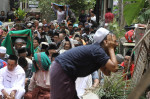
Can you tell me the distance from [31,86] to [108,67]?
10.0 feet

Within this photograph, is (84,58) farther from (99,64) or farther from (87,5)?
(87,5)

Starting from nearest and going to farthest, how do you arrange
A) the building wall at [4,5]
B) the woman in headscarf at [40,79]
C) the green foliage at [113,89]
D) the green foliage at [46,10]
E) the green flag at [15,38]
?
the green foliage at [113,89] < the woman in headscarf at [40,79] < the green flag at [15,38] < the green foliage at [46,10] < the building wall at [4,5]

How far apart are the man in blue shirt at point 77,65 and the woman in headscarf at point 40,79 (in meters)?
2.38

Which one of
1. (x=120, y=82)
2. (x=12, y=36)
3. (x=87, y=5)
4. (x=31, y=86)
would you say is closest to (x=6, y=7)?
(x=87, y=5)

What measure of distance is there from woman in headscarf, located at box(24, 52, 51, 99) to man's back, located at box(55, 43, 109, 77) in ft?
8.27

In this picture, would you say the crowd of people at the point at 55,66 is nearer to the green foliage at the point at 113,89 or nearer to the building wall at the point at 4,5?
the green foliage at the point at 113,89

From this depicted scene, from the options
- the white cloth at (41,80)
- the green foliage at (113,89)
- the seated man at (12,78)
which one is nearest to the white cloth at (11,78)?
the seated man at (12,78)

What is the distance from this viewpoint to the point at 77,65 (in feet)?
9.21

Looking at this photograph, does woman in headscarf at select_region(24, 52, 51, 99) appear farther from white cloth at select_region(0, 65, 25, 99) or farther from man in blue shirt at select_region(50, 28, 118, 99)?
man in blue shirt at select_region(50, 28, 118, 99)

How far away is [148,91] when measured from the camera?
3.26 m

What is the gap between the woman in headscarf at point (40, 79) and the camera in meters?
5.28

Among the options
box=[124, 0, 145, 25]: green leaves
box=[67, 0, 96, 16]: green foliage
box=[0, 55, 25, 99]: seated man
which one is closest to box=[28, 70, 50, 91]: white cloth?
box=[0, 55, 25, 99]: seated man

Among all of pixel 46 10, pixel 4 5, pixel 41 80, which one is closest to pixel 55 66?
pixel 41 80

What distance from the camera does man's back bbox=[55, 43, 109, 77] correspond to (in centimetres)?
276
